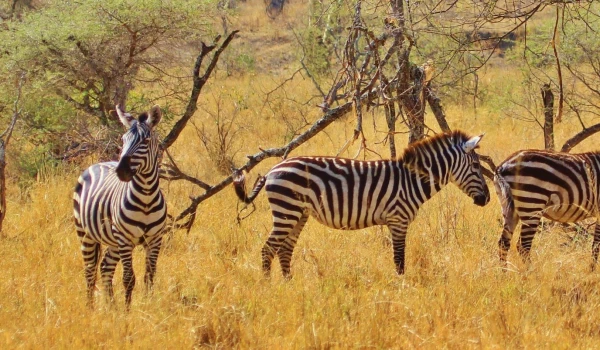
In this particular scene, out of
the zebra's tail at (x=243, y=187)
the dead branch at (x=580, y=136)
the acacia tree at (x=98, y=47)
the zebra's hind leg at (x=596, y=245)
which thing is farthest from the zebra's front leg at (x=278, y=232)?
the acacia tree at (x=98, y=47)

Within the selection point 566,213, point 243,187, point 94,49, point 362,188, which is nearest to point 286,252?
point 243,187

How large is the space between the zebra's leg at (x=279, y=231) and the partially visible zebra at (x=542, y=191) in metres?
1.82

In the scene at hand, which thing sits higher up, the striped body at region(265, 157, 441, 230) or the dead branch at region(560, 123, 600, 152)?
the dead branch at region(560, 123, 600, 152)

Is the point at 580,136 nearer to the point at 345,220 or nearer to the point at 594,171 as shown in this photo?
the point at 594,171

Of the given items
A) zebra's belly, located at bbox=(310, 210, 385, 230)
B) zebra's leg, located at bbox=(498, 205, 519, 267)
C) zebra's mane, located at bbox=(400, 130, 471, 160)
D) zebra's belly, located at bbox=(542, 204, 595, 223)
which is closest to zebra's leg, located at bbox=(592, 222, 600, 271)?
zebra's belly, located at bbox=(542, 204, 595, 223)

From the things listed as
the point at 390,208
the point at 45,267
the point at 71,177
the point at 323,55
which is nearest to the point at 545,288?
the point at 390,208

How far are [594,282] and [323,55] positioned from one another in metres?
12.5

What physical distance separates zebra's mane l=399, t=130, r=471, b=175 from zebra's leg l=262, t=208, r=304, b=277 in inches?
40.7

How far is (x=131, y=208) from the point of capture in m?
4.98

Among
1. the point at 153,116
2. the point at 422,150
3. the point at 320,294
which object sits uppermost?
the point at 153,116

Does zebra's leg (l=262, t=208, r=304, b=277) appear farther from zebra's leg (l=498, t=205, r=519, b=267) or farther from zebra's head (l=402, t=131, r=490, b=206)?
zebra's leg (l=498, t=205, r=519, b=267)

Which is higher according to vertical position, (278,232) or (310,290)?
(278,232)

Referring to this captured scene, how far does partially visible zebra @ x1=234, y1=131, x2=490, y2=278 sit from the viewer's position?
5.88 meters

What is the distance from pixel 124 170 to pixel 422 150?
8.59ft
